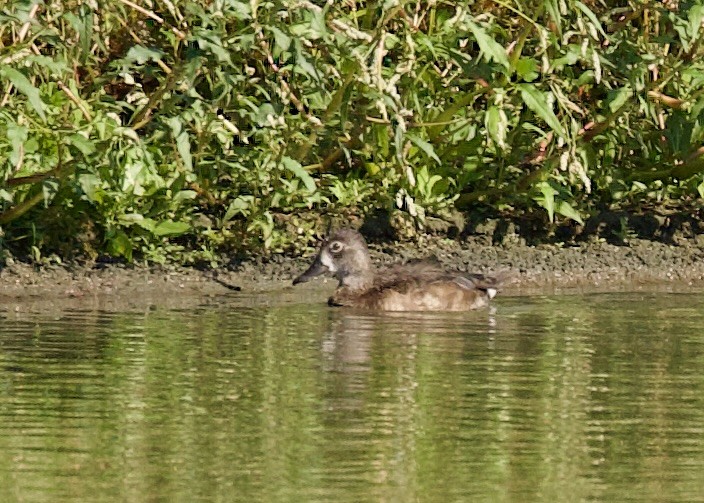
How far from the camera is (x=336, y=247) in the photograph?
11945mm

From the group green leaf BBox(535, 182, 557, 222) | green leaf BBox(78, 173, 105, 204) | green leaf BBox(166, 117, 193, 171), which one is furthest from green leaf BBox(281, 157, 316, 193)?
green leaf BBox(535, 182, 557, 222)

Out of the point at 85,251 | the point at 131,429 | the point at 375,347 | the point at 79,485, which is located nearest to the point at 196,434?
the point at 131,429

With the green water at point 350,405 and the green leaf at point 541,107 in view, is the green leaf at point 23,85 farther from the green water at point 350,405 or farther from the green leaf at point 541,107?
the green leaf at point 541,107

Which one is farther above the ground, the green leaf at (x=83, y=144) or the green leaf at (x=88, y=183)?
the green leaf at (x=83, y=144)

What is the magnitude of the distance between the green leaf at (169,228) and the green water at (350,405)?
27.0 inches

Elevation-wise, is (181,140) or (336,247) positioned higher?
(181,140)

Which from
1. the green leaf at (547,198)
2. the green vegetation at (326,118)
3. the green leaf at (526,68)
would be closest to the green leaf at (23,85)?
the green vegetation at (326,118)

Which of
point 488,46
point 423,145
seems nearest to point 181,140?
point 423,145

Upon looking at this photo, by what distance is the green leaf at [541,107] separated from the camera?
11.7m

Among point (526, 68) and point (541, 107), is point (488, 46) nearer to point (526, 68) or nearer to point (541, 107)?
point (541, 107)

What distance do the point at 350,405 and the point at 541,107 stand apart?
13.3 ft

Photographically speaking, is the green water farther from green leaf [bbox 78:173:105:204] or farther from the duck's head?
green leaf [bbox 78:173:105:204]

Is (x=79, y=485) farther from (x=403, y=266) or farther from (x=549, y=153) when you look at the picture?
(x=549, y=153)

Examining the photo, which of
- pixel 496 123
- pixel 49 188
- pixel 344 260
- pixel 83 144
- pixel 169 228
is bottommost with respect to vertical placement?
pixel 344 260
